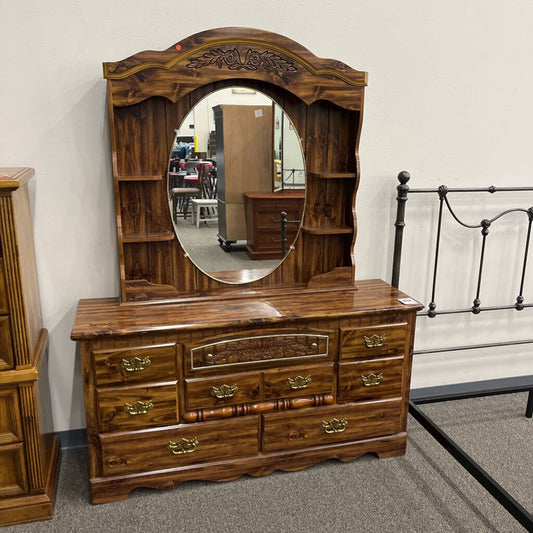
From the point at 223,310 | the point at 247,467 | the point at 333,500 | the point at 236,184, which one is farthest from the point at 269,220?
the point at 333,500

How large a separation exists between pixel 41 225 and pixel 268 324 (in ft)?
3.09

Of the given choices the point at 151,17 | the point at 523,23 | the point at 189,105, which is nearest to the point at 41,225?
the point at 189,105

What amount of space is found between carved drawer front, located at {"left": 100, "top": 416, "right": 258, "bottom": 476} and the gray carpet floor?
0.13m

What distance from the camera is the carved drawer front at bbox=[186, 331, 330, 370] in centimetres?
189

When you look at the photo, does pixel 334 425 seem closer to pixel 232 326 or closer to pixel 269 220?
pixel 232 326

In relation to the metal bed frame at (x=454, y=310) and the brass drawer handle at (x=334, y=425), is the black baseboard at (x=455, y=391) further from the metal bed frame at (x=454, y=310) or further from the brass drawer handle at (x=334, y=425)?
the brass drawer handle at (x=334, y=425)

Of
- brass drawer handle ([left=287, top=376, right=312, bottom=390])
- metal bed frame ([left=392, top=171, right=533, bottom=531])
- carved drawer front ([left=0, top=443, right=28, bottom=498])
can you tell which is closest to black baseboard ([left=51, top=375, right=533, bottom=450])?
metal bed frame ([left=392, top=171, right=533, bottom=531])

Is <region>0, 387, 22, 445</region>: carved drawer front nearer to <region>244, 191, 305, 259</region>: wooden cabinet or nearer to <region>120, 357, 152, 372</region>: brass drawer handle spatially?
<region>120, 357, 152, 372</region>: brass drawer handle

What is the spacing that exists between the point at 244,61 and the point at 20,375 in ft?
4.37

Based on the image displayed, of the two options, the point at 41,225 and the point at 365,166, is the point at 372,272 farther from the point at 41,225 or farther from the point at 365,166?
the point at 41,225

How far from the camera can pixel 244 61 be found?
1.92 metres

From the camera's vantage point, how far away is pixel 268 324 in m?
1.91

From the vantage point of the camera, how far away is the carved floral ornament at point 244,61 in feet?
6.17

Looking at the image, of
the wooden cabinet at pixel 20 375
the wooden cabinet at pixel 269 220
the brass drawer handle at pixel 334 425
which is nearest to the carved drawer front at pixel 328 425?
the brass drawer handle at pixel 334 425
